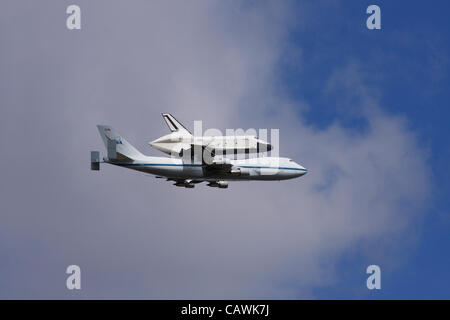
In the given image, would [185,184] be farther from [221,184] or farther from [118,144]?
[118,144]

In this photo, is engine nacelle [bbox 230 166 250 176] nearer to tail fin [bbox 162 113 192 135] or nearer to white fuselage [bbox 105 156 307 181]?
white fuselage [bbox 105 156 307 181]

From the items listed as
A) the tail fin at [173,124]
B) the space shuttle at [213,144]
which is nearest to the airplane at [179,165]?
the space shuttle at [213,144]

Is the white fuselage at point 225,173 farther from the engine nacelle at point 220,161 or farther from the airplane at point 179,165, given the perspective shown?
the engine nacelle at point 220,161

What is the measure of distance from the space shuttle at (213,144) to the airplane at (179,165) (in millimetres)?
1633

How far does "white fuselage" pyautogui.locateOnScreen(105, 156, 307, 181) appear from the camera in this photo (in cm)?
13109

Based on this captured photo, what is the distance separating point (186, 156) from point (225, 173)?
19.9ft

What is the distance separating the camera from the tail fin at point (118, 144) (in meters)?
130

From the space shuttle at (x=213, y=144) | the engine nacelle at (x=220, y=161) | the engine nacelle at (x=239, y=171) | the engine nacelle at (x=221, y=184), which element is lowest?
the engine nacelle at (x=221, y=184)

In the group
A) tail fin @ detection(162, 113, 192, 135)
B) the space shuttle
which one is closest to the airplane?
the space shuttle

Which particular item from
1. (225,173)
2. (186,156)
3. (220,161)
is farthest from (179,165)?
(225,173)

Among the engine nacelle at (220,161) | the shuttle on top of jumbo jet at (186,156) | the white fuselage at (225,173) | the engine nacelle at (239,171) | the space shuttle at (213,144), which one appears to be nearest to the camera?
the space shuttle at (213,144)

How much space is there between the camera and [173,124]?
14000cm

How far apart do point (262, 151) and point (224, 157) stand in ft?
17.9
